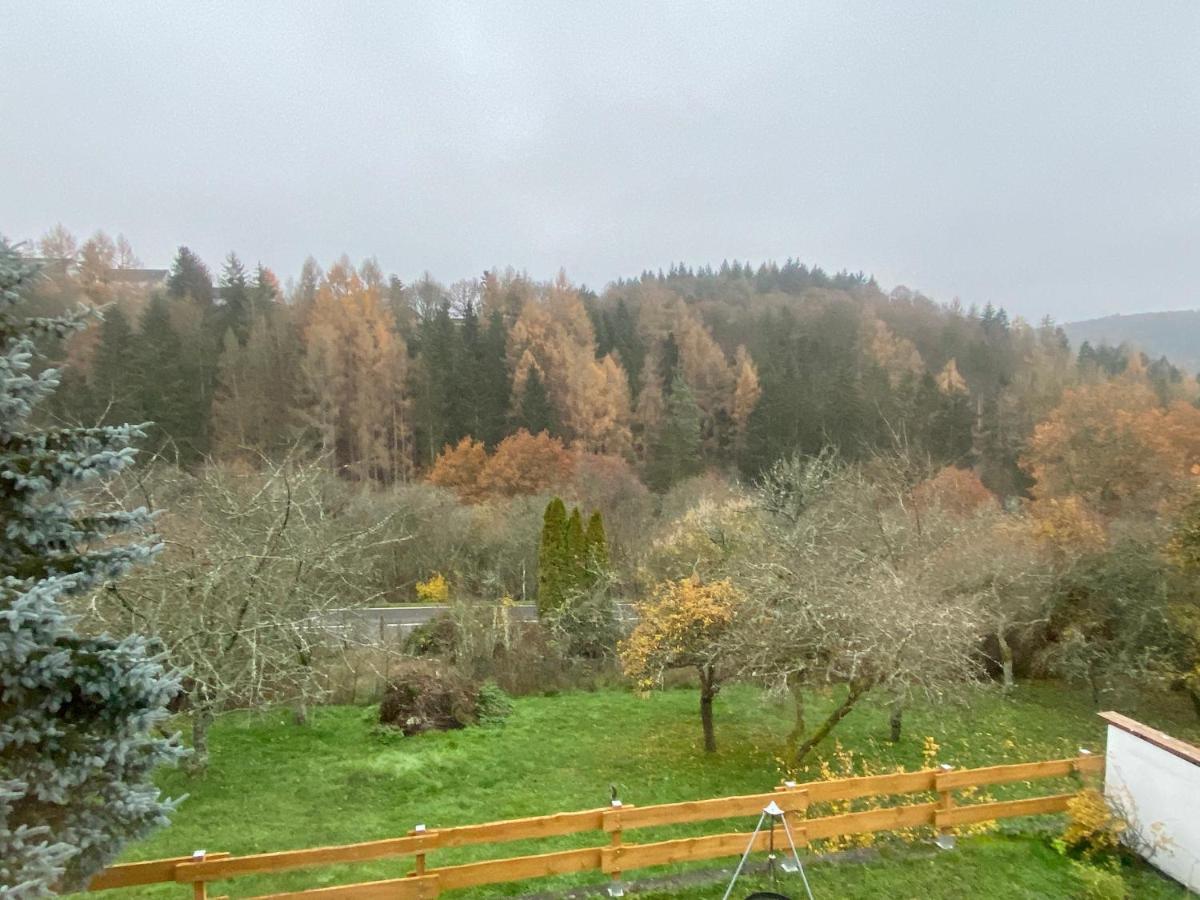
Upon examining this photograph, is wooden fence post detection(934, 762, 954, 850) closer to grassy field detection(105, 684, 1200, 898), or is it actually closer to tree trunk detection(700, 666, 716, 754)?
grassy field detection(105, 684, 1200, 898)

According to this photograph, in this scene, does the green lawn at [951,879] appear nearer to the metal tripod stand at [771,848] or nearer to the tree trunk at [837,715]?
the metal tripod stand at [771,848]

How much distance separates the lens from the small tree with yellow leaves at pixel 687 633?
10.5 m

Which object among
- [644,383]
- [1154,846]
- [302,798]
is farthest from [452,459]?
[1154,846]

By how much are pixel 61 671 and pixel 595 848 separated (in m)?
4.84

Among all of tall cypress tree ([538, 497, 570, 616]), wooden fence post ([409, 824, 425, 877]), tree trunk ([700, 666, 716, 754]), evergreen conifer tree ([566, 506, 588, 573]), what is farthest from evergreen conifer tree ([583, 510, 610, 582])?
wooden fence post ([409, 824, 425, 877])

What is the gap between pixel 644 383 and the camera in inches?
1842

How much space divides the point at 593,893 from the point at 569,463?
28289mm

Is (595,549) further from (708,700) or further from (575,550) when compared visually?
(708,700)

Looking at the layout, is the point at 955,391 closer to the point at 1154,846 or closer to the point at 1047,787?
the point at 1047,787

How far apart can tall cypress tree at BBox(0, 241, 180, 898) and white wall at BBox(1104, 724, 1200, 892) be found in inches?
355

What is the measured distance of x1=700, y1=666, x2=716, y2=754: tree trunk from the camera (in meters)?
11.0

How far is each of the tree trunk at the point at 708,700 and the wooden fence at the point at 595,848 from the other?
3801 millimetres

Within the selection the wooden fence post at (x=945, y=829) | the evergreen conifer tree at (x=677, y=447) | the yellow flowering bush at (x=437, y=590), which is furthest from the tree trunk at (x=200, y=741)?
the evergreen conifer tree at (x=677, y=447)

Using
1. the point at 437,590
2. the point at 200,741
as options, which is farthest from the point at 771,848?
the point at 437,590
